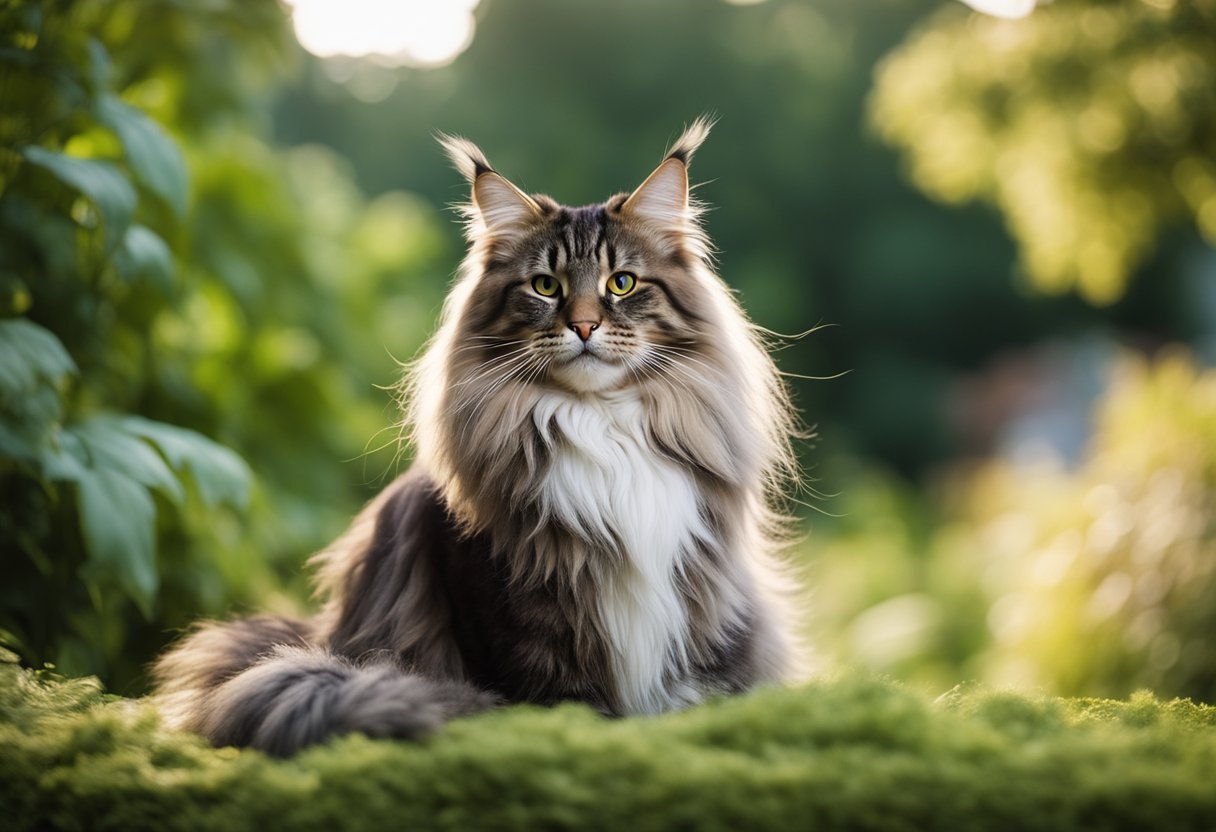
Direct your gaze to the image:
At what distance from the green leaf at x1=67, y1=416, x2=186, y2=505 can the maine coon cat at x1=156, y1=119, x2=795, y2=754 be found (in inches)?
15.9

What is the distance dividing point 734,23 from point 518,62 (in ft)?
10.8

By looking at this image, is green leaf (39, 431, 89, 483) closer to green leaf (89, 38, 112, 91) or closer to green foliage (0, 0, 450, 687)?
green foliage (0, 0, 450, 687)

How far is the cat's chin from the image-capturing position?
2301mm

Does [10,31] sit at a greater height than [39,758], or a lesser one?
greater

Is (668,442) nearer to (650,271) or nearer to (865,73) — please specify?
(650,271)

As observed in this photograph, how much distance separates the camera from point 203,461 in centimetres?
262

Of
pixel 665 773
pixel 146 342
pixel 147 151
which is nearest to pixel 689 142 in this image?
pixel 147 151

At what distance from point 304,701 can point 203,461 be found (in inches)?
38.9

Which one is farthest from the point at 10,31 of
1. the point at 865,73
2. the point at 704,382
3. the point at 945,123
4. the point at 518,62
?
the point at 865,73

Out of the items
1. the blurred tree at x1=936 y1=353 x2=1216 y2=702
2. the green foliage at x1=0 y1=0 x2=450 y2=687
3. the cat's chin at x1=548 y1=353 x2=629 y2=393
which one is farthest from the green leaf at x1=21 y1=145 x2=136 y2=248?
the blurred tree at x1=936 y1=353 x2=1216 y2=702

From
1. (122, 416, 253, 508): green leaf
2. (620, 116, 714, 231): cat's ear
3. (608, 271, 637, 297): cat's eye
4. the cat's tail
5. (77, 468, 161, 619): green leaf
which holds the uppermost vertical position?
(620, 116, 714, 231): cat's ear

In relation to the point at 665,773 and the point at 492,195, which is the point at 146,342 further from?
the point at 665,773

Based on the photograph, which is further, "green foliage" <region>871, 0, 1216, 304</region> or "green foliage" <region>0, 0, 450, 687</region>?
A: "green foliage" <region>871, 0, 1216, 304</region>

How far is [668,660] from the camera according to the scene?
7.40 ft
